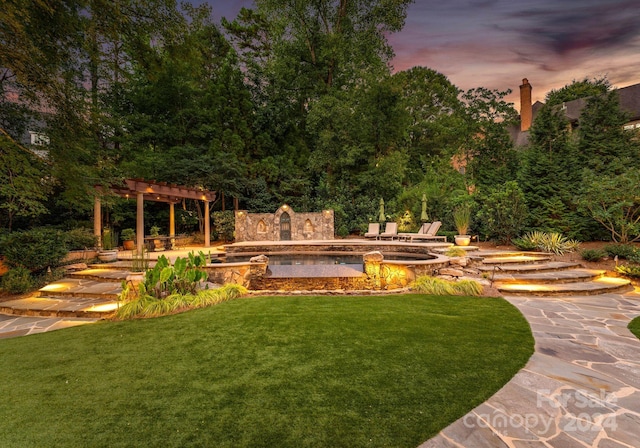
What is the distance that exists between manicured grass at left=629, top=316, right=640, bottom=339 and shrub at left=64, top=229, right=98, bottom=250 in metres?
12.6

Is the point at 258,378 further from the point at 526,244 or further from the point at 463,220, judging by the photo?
the point at 463,220

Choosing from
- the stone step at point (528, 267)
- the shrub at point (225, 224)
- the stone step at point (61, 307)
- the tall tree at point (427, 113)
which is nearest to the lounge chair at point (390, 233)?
the stone step at point (528, 267)

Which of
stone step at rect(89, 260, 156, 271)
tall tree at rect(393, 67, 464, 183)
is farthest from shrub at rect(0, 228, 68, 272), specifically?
tall tree at rect(393, 67, 464, 183)

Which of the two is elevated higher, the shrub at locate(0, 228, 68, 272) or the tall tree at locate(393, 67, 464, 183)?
the tall tree at locate(393, 67, 464, 183)

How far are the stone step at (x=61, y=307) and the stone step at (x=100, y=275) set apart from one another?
131cm

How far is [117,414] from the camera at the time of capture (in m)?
2.31

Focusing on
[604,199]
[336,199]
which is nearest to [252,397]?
[604,199]

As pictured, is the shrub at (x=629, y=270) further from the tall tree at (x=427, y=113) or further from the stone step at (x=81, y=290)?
the tall tree at (x=427, y=113)

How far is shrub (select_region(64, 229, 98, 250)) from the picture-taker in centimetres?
892

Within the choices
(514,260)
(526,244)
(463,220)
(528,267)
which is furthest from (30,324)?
(463,220)

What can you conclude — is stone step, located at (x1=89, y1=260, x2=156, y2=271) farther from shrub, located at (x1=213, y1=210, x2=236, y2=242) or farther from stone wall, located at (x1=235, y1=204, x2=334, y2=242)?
stone wall, located at (x1=235, y1=204, x2=334, y2=242)

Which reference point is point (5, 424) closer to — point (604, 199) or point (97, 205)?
point (97, 205)

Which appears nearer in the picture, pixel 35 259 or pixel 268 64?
pixel 35 259

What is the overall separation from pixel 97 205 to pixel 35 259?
3975 mm
